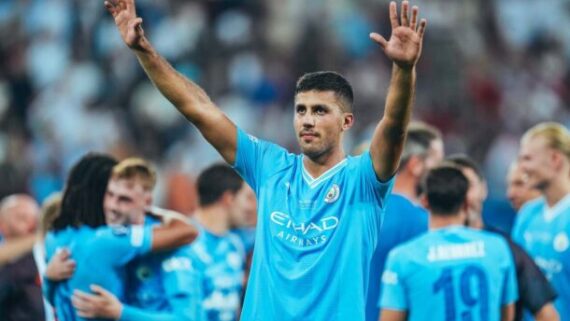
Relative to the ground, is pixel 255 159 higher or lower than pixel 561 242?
higher

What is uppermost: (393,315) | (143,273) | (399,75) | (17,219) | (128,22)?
(128,22)

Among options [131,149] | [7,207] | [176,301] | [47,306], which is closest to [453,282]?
[176,301]

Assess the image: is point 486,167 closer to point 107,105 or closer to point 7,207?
point 107,105

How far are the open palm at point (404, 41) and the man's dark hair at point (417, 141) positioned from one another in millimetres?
2674

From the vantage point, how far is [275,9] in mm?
19734

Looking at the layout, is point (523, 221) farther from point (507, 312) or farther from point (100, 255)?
point (100, 255)

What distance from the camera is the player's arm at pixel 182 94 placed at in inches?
257

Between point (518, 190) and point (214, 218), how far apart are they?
2.41 meters

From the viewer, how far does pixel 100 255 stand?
7.95m

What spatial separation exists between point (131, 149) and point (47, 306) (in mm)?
9204

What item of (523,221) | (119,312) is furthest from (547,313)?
(119,312)

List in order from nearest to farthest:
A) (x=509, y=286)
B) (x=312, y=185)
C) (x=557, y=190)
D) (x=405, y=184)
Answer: (x=312, y=185) → (x=509, y=286) → (x=405, y=184) → (x=557, y=190)

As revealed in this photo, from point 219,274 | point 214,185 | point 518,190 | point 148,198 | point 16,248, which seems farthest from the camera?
point 518,190

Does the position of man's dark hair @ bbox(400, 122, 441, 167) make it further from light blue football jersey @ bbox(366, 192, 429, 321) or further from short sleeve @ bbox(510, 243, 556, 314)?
short sleeve @ bbox(510, 243, 556, 314)
